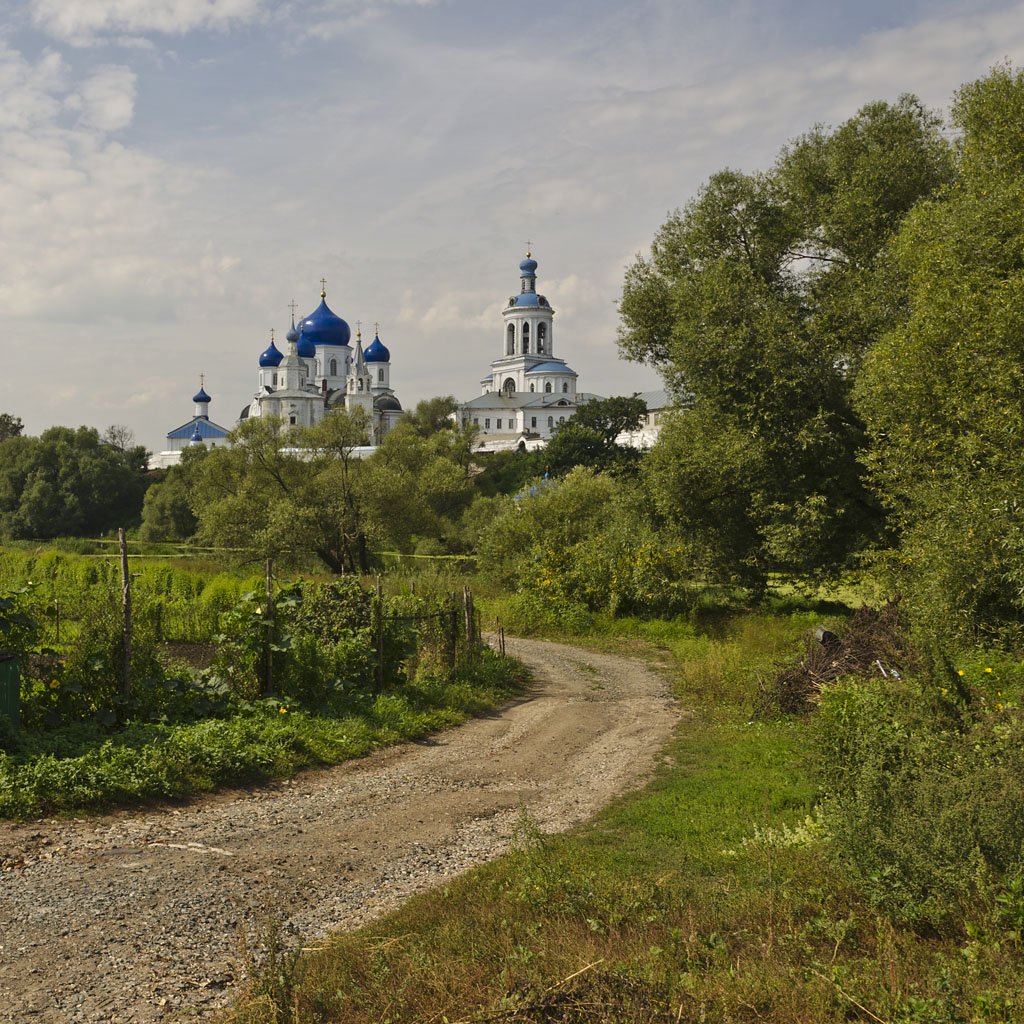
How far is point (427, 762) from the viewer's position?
35.9ft

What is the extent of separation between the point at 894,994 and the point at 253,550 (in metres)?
30.4

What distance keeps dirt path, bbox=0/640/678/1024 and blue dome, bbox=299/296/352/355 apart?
10056cm

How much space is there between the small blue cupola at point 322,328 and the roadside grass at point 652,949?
10432cm

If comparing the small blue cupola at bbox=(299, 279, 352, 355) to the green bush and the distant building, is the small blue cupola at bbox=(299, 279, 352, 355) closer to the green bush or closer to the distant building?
the distant building

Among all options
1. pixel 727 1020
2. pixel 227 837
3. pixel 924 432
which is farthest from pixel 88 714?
pixel 924 432

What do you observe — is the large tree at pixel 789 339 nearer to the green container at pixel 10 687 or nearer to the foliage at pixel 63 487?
the green container at pixel 10 687

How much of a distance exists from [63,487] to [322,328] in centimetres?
4807

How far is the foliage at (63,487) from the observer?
64250 mm

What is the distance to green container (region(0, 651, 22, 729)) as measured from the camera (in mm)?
9672

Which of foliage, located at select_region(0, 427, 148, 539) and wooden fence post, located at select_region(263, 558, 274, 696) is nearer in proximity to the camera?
wooden fence post, located at select_region(263, 558, 274, 696)

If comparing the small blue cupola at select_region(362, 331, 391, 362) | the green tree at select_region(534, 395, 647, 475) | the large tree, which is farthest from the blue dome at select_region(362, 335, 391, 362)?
the large tree

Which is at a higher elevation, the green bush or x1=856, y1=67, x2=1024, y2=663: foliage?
x1=856, y1=67, x2=1024, y2=663: foliage

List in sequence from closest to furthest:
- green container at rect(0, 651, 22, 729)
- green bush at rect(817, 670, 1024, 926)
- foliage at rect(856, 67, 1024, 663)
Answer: green bush at rect(817, 670, 1024, 926), green container at rect(0, 651, 22, 729), foliage at rect(856, 67, 1024, 663)

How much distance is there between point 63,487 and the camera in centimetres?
6525
